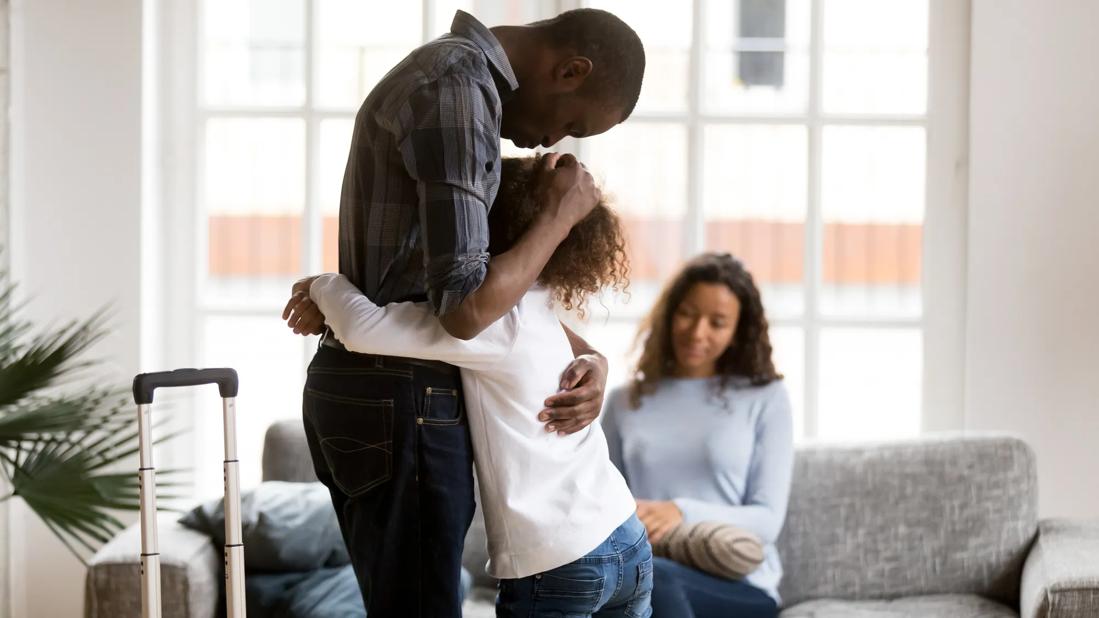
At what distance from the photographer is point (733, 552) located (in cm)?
271

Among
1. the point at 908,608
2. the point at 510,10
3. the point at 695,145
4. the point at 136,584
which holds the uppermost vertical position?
the point at 510,10

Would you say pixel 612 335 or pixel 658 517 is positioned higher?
pixel 612 335

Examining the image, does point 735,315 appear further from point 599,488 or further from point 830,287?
point 599,488

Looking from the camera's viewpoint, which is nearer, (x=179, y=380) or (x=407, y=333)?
(x=407, y=333)

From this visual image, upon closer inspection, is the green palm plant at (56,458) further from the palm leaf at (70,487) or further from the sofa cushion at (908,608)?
the sofa cushion at (908,608)

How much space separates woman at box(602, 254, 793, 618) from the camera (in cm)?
290

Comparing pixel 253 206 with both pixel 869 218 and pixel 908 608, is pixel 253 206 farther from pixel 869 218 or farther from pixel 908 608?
pixel 908 608

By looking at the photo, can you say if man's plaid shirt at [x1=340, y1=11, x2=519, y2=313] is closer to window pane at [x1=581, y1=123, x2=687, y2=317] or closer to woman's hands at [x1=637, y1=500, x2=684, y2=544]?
woman's hands at [x1=637, y1=500, x2=684, y2=544]

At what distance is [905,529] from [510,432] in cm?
181

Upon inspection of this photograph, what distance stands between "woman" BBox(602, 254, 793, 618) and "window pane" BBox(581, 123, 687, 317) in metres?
0.40

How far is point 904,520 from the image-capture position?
300 cm

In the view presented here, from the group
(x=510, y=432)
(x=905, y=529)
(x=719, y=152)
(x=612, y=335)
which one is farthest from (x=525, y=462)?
(x=719, y=152)

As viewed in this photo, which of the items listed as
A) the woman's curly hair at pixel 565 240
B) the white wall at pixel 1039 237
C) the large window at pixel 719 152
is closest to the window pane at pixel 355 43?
the large window at pixel 719 152

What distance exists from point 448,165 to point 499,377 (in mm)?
282
